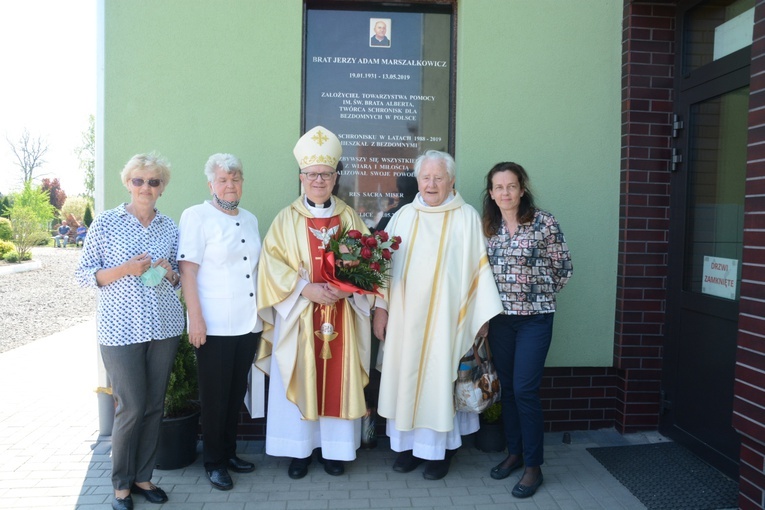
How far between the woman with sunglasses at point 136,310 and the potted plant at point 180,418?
16.5 inches

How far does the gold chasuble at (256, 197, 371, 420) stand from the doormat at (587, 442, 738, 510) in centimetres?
184

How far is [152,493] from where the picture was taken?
12.0ft

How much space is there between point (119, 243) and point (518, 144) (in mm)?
2953

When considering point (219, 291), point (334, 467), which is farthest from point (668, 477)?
point (219, 291)

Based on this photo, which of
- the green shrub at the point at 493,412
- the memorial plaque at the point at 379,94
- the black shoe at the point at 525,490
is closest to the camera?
the black shoe at the point at 525,490

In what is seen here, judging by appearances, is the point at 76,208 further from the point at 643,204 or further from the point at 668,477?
the point at 668,477

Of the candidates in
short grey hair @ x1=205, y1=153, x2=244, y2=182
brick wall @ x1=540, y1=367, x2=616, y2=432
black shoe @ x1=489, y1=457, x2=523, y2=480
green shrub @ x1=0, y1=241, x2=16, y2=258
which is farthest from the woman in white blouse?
green shrub @ x1=0, y1=241, x2=16, y2=258

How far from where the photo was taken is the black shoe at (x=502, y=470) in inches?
159

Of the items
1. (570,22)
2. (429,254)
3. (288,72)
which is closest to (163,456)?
(429,254)

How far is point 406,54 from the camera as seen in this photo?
15.4 feet

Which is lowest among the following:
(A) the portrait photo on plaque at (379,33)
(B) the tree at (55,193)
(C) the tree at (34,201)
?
(C) the tree at (34,201)

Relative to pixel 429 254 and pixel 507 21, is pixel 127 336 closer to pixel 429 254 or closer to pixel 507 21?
pixel 429 254

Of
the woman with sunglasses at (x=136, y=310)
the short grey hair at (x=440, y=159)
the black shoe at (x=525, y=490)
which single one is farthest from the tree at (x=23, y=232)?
the black shoe at (x=525, y=490)

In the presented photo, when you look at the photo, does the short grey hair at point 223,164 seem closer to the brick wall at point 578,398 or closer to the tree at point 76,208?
the brick wall at point 578,398
